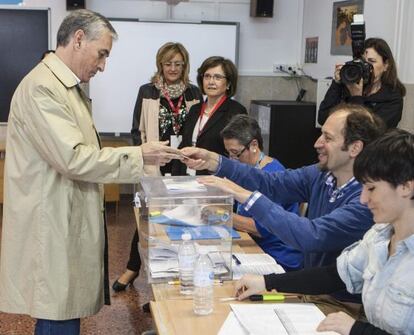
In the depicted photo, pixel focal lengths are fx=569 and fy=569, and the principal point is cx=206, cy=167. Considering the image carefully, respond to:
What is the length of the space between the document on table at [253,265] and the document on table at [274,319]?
0.31 meters

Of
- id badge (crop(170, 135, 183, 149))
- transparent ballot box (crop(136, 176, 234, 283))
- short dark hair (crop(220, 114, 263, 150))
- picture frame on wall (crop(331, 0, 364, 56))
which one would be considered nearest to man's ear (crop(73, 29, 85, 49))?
transparent ballot box (crop(136, 176, 234, 283))

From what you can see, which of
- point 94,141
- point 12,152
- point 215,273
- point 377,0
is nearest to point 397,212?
point 215,273

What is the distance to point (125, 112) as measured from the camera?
18.1 feet

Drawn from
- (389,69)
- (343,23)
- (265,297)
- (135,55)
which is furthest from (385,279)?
(135,55)

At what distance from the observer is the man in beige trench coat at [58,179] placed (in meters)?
1.93

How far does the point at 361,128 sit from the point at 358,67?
140 cm

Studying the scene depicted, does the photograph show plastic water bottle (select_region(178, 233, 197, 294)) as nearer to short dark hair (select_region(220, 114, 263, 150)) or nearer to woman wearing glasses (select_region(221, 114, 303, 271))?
woman wearing glasses (select_region(221, 114, 303, 271))

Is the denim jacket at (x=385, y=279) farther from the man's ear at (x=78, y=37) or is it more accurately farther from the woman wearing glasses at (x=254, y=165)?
the man's ear at (x=78, y=37)

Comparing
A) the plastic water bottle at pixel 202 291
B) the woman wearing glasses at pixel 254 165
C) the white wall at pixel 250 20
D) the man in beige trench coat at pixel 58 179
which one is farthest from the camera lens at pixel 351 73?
the white wall at pixel 250 20

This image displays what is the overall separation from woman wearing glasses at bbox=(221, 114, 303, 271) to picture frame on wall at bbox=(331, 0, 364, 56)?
7.06ft

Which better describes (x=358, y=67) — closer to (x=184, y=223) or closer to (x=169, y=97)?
(x=169, y=97)

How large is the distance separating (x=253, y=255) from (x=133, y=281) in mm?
1780

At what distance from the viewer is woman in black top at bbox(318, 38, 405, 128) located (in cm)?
326

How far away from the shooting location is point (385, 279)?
148 centimetres
